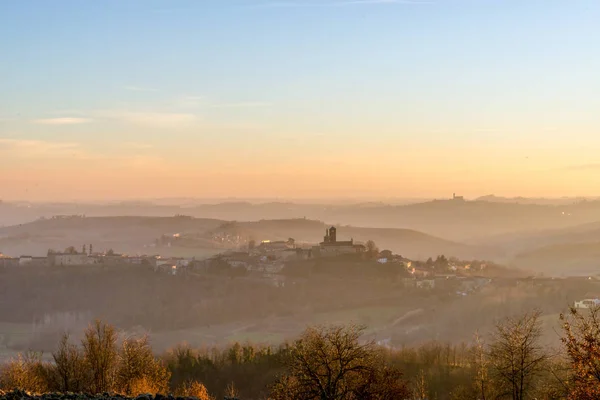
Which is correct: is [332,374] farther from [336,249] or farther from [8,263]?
[8,263]

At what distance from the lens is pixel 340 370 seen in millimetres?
27547

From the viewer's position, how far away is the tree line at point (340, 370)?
26812 mm

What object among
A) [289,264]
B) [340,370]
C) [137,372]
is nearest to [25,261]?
[289,264]

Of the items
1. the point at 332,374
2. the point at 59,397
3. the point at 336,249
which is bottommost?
the point at 59,397

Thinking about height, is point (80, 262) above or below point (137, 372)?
below

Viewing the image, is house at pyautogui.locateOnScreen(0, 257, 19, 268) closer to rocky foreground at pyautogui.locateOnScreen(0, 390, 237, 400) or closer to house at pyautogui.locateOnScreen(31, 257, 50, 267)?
house at pyautogui.locateOnScreen(31, 257, 50, 267)

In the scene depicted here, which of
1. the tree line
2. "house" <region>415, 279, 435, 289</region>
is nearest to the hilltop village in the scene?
"house" <region>415, 279, 435, 289</region>

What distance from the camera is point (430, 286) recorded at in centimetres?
12825

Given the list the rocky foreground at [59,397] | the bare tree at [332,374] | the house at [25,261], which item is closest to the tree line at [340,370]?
the bare tree at [332,374]

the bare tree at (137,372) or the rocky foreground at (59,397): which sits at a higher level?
the rocky foreground at (59,397)

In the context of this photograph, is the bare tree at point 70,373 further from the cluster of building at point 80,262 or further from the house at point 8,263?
the house at point 8,263

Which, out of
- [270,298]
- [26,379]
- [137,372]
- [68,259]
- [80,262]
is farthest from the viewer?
[68,259]

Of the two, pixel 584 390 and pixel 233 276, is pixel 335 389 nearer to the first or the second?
pixel 584 390

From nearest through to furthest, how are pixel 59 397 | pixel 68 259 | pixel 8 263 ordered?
1. pixel 59 397
2. pixel 8 263
3. pixel 68 259
